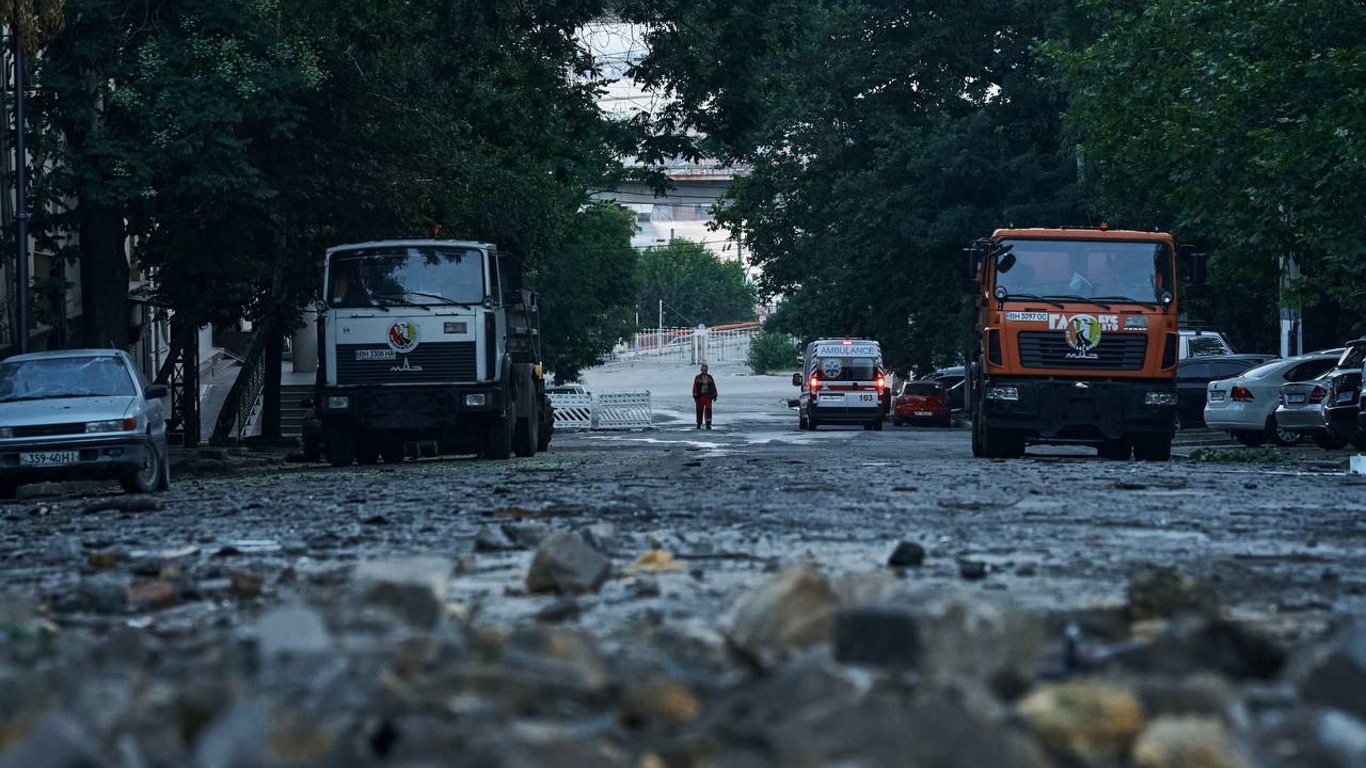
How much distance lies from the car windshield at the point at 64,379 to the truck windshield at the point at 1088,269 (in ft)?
35.1

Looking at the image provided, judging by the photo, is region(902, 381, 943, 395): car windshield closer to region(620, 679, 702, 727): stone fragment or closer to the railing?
the railing

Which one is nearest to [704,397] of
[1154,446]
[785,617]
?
[1154,446]

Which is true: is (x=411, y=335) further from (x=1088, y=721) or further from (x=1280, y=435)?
(x=1088, y=721)

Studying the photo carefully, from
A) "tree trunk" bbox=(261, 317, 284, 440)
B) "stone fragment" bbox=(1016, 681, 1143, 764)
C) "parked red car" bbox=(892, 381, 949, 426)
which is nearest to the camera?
"stone fragment" bbox=(1016, 681, 1143, 764)

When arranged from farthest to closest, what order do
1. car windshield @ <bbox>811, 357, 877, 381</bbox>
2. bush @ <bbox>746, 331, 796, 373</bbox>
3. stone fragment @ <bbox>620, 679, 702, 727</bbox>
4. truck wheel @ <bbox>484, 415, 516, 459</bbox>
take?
bush @ <bbox>746, 331, 796, 373</bbox>
car windshield @ <bbox>811, 357, 877, 381</bbox>
truck wheel @ <bbox>484, 415, 516, 459</bbox>
stone fragment @ <bbox>620, 679, 702, 727</bbox>

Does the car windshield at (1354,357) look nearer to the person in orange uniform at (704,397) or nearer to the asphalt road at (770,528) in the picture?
the asphalt road at (770,528)

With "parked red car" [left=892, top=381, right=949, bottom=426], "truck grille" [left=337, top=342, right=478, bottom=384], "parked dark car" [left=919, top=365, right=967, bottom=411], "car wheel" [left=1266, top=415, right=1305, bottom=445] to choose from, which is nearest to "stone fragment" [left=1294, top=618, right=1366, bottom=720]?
"truck grille" [left=337, top=342, right=478, bottom=384]

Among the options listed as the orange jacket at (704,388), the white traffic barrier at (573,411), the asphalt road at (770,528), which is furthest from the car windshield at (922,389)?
the asphalt road at (770,528)

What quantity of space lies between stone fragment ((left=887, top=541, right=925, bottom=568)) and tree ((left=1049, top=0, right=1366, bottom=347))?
17081 mm

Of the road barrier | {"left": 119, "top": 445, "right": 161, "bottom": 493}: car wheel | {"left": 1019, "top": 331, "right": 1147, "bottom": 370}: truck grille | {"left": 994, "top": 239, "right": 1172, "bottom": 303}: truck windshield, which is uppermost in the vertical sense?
{"left": 994, "top": 239, "right": 1172, "bottom": 303}: truck windshield

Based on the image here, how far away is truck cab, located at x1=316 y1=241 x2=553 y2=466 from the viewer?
24000 mm

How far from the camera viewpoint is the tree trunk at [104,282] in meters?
25.4

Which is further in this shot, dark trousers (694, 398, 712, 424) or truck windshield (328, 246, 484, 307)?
dark trousers (694, 398, 712, 424)

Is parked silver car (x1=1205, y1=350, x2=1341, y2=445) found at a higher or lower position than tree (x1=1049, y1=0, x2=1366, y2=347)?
lower
